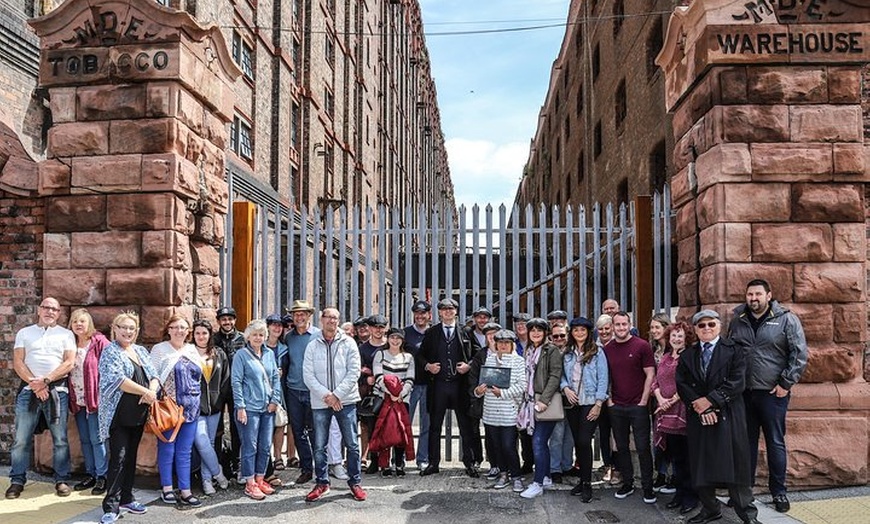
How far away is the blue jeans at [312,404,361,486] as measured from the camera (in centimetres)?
647

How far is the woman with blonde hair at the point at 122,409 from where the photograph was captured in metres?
5.77

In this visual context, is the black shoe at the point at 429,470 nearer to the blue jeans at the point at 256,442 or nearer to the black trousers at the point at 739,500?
the blue jeans at the point at 256,442

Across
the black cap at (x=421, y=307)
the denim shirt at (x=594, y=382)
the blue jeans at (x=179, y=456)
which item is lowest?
the blue jeans at (x=179, y=456)

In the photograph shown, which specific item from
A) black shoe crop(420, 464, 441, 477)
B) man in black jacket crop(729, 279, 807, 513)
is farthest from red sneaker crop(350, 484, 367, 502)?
man in black jacket crop(729, 279, 807, 513)

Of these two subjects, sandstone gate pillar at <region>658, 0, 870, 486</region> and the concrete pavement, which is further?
sandstone gate pillar at <region>658, 0, 870, 486</region>

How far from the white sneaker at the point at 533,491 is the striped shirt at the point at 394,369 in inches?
62.5

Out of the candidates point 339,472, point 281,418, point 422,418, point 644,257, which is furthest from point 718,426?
point 281,418

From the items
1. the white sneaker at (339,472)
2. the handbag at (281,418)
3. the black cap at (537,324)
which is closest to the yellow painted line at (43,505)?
the handbag at (281,418)

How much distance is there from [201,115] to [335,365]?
3.16m

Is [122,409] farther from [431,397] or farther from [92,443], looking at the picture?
[431,397]

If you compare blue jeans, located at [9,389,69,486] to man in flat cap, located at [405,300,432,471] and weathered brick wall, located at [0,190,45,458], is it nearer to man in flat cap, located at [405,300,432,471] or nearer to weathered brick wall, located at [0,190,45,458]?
weathered brick wall, located at [0,190,45,458]

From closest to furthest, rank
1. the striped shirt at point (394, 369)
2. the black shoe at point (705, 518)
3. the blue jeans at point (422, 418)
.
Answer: the black shoe at point (705, 518)
the striped shirt at point (394, 369)
the blue jeans at point (422, 418)

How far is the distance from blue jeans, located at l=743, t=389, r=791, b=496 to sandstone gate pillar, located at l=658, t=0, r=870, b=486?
0.64m

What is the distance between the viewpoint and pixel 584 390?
644cm
